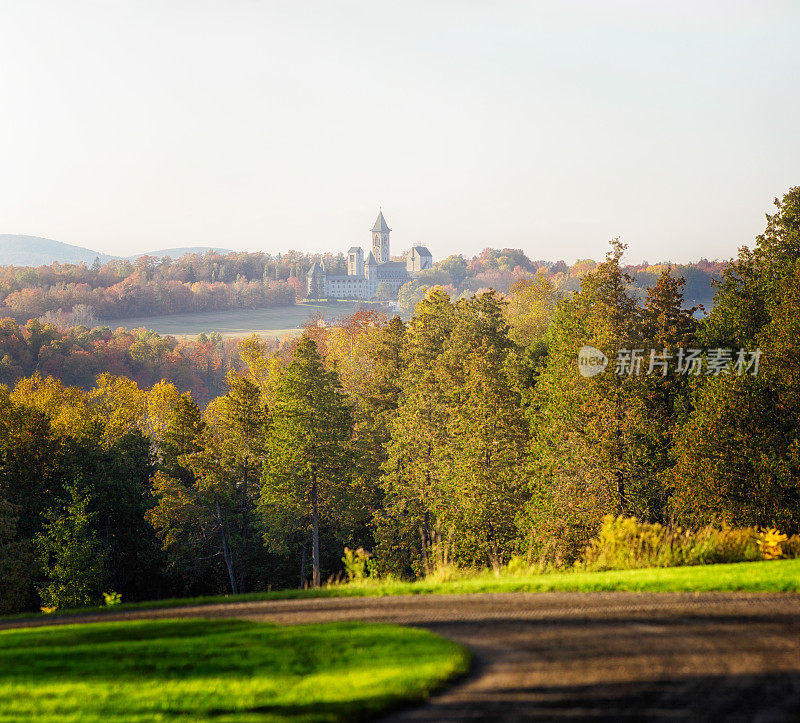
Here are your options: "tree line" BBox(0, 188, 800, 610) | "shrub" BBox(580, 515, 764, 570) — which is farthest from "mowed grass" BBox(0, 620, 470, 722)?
"shrub" BBox(580, 515, 764, 570)

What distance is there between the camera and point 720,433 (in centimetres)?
1848

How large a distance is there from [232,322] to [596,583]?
153127 mm

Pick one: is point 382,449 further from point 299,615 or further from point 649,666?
point 649,666

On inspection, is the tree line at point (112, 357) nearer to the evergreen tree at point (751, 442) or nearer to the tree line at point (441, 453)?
the tree line at point (441, 453)

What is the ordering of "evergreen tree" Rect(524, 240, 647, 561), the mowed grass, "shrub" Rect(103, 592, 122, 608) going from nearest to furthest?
the mowed grass
"shrub" Rect(103, 592, 122, 608)
"evergreen tree" Rect(524, 240, 647, 561)

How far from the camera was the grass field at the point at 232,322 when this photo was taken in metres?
144

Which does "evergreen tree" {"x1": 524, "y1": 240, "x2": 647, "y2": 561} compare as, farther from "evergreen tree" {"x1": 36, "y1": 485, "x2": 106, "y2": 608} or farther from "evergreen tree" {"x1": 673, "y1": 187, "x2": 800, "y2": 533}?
"evergreen tree" {"x1": 36, "y1": 485, "x2": 106, "y2": 608}

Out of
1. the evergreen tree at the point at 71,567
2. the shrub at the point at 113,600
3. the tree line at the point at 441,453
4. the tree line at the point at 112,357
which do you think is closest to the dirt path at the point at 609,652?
the tree line at the point at 441,453

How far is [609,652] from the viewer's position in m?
8.00

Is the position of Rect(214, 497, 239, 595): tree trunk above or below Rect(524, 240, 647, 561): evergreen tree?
below

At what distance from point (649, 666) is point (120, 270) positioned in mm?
183860

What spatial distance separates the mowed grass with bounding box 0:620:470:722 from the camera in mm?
7129

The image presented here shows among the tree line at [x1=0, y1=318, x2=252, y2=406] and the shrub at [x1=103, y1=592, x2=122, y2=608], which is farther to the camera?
the tree line at [x1=0, y1=318, x2=252, y2=406]

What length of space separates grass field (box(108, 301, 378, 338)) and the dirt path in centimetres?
12587
